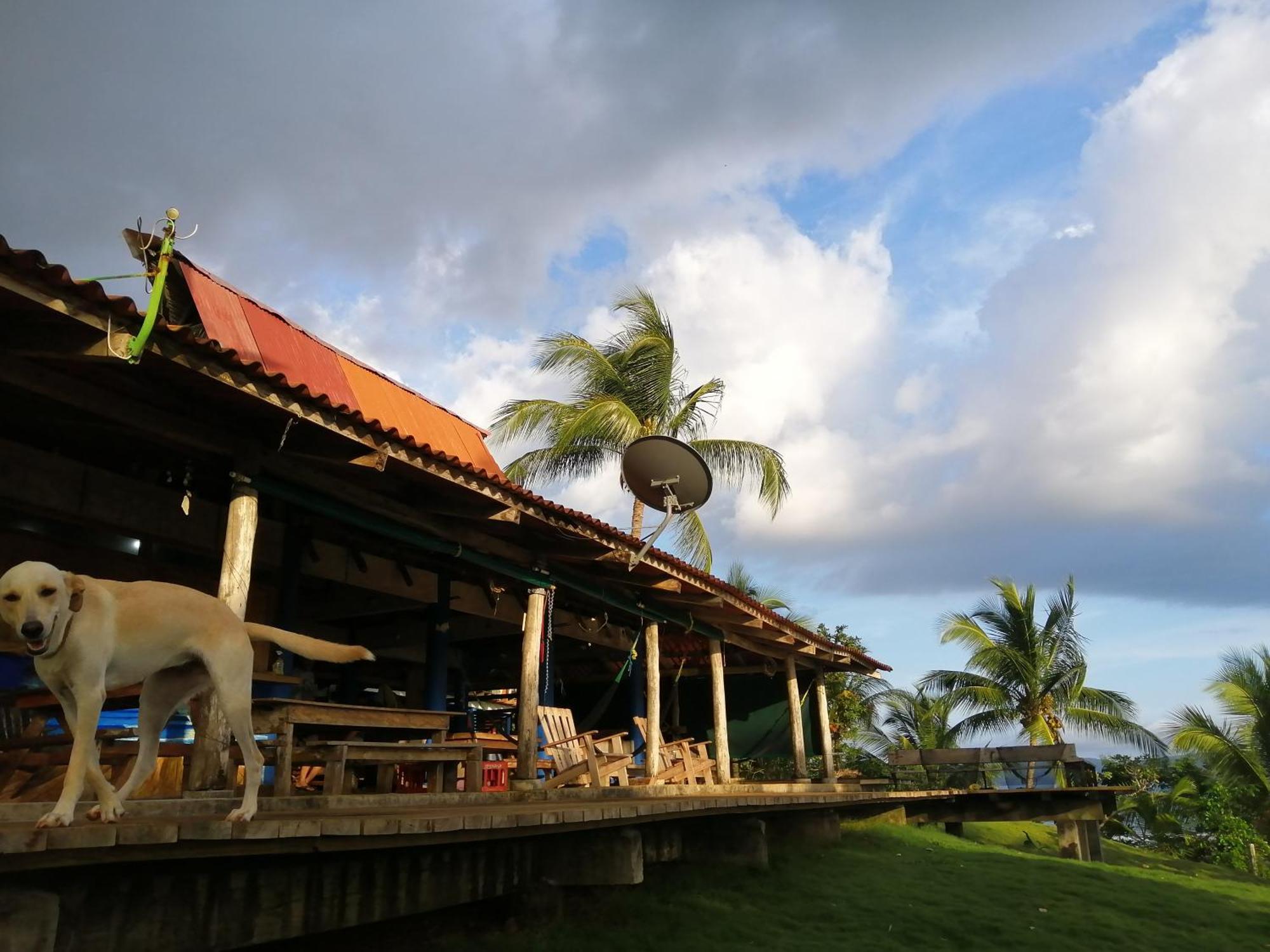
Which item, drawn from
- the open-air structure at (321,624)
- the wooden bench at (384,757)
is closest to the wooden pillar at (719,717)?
the open-air structure at (321,624)

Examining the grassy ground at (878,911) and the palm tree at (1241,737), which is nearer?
the grassy ground at (878,911)

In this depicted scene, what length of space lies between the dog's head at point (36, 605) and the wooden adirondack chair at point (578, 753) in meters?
5.51

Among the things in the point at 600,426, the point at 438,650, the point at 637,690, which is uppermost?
the point at 600,426

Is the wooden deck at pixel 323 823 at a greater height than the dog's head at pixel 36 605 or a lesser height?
lesser

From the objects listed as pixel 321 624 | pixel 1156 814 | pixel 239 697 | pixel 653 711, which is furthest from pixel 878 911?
pixel 1156 814

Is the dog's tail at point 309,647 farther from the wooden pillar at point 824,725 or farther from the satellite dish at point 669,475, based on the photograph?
the wooden pillar at point 824,725

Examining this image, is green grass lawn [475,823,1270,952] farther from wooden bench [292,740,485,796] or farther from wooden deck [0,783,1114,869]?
wooden bench [292,740,485,796]

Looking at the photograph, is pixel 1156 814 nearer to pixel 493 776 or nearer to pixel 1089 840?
pixel 1089 840

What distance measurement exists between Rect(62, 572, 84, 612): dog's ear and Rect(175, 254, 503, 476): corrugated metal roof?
5568 millimetres

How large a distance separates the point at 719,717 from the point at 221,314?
802cm

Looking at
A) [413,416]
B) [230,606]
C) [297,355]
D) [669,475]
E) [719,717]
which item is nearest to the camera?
[230,606]

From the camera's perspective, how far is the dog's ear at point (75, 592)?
331 cm

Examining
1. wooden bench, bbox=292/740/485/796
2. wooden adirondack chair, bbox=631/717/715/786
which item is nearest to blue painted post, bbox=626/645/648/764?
wooden adirondack chair, bbox=631/717/715/786

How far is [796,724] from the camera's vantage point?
14.6 metres
